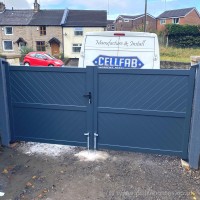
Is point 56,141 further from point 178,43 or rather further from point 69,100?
point 178,43

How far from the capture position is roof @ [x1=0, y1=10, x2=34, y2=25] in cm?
3584

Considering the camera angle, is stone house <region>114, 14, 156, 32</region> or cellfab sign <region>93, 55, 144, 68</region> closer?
cellfab sign <region>93, 55, 144, 68</region>

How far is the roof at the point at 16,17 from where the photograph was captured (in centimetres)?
3584

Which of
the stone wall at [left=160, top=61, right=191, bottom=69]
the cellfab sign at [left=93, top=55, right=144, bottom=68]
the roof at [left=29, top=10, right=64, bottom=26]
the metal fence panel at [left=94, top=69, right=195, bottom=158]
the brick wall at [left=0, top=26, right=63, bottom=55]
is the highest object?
the roof at [left=29, top=10, right=64, bottom=26]

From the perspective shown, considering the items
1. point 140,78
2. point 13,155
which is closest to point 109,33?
point 140,78

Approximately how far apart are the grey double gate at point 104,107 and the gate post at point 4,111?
0.30ft

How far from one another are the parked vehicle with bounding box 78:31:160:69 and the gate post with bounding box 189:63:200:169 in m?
1.99

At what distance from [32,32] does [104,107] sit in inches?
1329

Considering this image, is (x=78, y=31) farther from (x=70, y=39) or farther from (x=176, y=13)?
(x=176, y=13)

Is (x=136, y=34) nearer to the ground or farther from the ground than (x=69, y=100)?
farther from the ground

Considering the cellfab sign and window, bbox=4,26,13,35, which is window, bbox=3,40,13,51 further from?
the cellfab sign

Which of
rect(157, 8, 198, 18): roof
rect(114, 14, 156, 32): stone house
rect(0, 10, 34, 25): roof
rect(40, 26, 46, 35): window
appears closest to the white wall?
rect(40, 26, 46, 35): window

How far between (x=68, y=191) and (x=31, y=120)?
2130 millimetres

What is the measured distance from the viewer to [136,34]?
651cm
